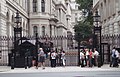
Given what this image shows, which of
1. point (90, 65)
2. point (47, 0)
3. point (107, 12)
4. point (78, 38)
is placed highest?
point (47, 0)

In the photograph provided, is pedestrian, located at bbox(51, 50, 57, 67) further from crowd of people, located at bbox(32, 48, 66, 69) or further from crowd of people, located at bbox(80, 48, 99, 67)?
crowd of people, located at bbox(80, 48, 99, 67)

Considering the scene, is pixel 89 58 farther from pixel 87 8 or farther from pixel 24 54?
pixel 87 8

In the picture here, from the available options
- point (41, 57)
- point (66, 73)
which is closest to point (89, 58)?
point (41, 57)

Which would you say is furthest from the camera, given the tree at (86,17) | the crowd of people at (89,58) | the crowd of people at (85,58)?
the tree at (86,17)

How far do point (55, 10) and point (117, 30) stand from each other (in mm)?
53354

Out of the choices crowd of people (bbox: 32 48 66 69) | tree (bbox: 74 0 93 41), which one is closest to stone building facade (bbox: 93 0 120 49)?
crowd of people (bbox: 32 48 66 69)

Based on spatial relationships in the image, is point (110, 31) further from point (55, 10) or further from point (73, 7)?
point (73, 7)

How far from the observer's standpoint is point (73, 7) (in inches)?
6486

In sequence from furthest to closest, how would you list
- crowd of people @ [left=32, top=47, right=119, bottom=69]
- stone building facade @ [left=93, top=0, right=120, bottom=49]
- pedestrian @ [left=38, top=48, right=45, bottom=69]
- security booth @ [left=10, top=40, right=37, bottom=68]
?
stone building facade @ [left=93, top=0, right=120, bottom=49]
security booth @ [left=10, top=40, right=37, bottom=68]
crowd of people @ [left=32, top=47, right=119, bottom=69]
pedestrian @ [left=38, top=48, right=45, bottom=69]

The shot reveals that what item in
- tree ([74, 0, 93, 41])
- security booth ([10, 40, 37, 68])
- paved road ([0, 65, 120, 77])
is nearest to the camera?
paved road ([0, 65, 120, 77])

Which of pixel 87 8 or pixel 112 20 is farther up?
pixel 87 8

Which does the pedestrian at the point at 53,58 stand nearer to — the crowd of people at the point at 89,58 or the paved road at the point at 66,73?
the crowd of people at the point at 89,58

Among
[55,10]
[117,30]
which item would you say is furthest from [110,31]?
[55,10]

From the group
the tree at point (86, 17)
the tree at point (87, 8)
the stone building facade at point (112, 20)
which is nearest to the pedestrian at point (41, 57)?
the stone building facade at point (112, 20)
